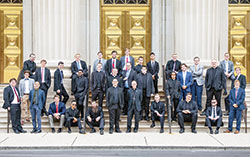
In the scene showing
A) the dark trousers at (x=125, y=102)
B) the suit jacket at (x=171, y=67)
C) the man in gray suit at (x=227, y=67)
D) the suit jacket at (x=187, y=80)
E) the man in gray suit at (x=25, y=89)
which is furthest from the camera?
the man in gray suit at (x=227, y=67)

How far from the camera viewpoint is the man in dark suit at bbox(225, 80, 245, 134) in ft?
48.2

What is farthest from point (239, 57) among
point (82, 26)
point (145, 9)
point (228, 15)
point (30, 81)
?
point (30, 81)

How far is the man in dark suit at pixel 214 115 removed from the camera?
14.7 m

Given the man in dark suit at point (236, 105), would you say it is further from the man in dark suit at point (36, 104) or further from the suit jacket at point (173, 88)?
the man in dark suit at point (36, 104)

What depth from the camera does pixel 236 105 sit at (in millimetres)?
14672

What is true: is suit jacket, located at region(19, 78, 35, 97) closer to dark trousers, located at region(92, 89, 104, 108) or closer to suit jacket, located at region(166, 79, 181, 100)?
dark trousers, located at region(92, 89, 104, 108)

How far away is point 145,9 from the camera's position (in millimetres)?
19422

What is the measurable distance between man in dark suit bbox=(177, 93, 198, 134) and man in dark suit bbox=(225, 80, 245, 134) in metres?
1.13

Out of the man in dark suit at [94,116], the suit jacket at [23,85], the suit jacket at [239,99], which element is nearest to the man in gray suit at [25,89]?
the suit jacket at [23,85]

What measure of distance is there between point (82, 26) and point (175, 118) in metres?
5.83

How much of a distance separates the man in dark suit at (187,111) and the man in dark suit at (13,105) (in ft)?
17.3

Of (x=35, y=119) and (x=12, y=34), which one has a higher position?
(x=12, y=34)

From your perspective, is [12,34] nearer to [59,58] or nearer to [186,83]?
[59,58]

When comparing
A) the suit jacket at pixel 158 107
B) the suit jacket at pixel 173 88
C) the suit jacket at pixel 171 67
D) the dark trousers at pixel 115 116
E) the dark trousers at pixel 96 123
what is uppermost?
the suit jacket at pixel 171 67
